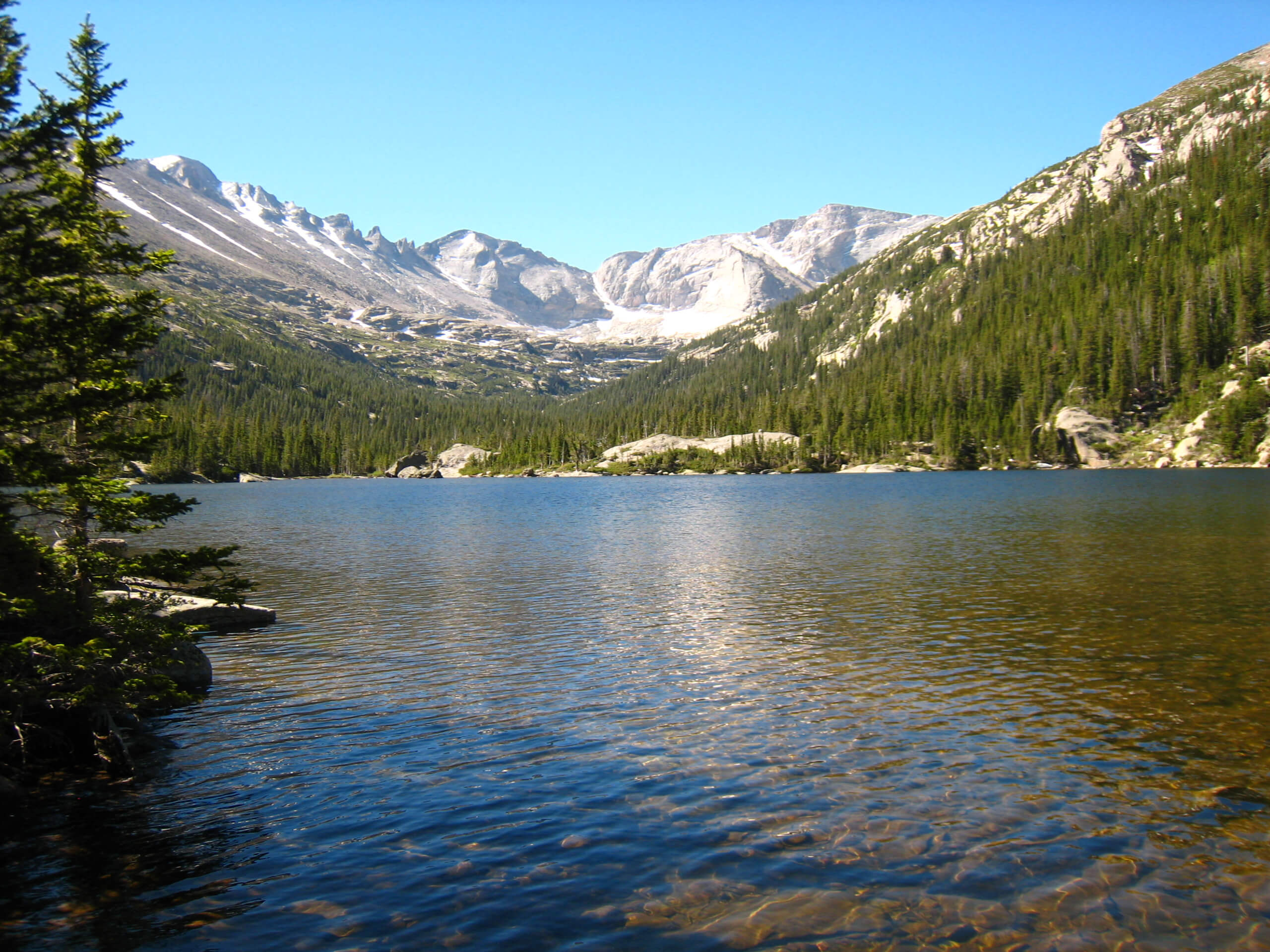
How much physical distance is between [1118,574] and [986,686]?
20.5m

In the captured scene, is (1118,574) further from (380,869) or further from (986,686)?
(380,869)

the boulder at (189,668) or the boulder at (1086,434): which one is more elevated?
the boulder at (1086,434)

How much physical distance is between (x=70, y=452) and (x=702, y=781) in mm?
14825

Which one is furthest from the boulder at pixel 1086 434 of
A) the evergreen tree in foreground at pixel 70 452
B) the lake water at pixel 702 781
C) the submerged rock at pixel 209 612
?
the evergreen tree in foreground at pixel 70 452

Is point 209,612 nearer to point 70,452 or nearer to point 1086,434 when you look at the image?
point 70,452

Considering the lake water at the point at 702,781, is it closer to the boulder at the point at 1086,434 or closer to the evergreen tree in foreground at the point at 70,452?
the evergreen tree in foreground at the point at 70,452

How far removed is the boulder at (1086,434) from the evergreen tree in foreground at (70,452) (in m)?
163

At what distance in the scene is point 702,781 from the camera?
45.7 feet

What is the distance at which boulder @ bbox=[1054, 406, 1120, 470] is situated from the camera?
147625mm

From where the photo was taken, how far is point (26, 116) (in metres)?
14.8

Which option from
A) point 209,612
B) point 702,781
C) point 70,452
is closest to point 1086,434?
point 209,612

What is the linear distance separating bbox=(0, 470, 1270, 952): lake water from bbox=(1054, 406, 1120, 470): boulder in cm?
13030

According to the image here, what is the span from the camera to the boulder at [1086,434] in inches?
5812

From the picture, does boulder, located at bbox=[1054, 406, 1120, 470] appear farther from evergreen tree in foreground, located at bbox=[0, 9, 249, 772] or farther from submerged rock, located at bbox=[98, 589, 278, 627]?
evergreen tree in foreground, located at bbox=[0, 9, 249, 772]
